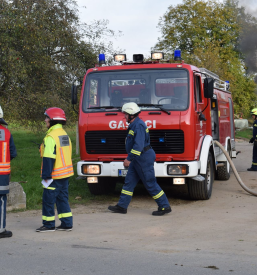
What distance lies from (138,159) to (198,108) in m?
1.91

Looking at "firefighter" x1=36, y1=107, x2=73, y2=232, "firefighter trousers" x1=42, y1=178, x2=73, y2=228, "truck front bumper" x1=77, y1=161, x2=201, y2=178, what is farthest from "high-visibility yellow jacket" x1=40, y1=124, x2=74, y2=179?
"truck front bumper" x1=77, y1=161, x2=201, y2=178

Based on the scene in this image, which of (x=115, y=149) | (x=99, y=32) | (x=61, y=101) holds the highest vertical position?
(x=99, y=32)

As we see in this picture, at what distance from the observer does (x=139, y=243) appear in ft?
19.6

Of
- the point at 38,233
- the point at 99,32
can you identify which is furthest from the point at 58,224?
the point at 99,32

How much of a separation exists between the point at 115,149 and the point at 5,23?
20.5 feet

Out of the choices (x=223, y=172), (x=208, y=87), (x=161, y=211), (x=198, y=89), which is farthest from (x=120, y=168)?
(x=223, y=172)

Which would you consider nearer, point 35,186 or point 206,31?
point 35,186

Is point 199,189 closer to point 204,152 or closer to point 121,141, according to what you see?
point 204,152

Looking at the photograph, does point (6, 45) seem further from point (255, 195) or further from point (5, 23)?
point (255, 195)

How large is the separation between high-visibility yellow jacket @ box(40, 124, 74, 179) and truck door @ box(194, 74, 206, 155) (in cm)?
298

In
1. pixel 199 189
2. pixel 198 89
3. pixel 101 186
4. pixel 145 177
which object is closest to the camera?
pixel 145 177

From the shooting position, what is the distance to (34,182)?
11.3 meters

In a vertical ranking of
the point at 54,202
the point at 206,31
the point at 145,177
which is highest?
the point at 206,31

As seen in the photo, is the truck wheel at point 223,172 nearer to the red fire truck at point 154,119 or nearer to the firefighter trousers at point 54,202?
the red fire truck at point 154,119
